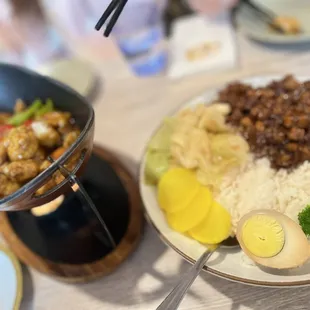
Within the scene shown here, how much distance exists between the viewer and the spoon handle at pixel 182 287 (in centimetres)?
79

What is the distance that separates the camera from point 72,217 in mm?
1054

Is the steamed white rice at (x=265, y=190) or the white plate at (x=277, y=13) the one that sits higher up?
the white plate at (x=277, y=13)

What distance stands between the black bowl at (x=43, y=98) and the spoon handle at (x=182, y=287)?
301 mm

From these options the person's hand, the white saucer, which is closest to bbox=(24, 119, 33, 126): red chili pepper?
the white saucer

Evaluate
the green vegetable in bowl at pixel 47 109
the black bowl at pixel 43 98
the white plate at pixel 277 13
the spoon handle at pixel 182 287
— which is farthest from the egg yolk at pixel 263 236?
the white plate at pixel 277 13

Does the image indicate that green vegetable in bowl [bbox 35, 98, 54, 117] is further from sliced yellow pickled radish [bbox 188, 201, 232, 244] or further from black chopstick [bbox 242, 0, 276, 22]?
black chopstick [bbox 242, 0, 276, 22]

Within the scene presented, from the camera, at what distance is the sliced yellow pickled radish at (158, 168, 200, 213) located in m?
0.92

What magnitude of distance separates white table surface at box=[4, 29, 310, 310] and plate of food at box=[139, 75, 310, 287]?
0.30 feet

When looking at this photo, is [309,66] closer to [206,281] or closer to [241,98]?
[241,98]

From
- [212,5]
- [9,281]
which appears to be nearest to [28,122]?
[9,281]

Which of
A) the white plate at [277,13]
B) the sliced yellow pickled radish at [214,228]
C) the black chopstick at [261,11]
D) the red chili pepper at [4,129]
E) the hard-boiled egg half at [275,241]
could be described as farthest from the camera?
the black chopstick at [261,11]

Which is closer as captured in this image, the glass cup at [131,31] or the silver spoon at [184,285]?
the silver spoon at [184,285]

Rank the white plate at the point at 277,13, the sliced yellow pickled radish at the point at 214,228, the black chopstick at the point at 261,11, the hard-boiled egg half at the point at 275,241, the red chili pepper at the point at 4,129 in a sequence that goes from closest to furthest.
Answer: the hard-boiled egg half at the point at 275,241
the sliced yellow pickled radish at the point at 214,228
the red chili pepper at the point at 4,129
the white plate at the point at 277,13
the black chopstick at the point at 261,11

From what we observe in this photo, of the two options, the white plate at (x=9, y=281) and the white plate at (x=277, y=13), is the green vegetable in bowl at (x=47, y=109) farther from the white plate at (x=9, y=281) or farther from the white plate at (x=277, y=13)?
the white plate at (x=277, y=13)
